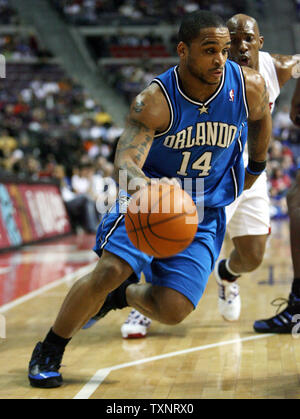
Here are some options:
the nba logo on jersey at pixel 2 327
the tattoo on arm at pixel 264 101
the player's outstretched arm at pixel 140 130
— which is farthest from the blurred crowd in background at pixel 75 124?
the player's outstretched arm at pixel 140 130

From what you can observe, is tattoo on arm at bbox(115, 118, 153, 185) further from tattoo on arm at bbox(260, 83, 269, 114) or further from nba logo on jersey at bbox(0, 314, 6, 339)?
nba logo on jersey at bbox(0, 314, 6, 339)

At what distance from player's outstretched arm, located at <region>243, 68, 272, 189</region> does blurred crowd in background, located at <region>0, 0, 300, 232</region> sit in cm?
782

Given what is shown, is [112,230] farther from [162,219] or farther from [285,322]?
[285,322]

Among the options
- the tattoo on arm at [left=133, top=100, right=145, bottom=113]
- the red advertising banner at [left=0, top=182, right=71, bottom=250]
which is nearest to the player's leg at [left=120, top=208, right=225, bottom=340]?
the tattoo on arm at [left=133, top=100, right=145, bottom=113]

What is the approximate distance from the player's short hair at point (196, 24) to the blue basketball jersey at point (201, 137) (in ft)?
0.62

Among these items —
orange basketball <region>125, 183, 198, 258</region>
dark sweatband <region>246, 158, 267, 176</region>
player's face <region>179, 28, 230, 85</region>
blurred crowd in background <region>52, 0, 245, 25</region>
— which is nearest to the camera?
orange basketball <region>125, 183, 198, 258</region>

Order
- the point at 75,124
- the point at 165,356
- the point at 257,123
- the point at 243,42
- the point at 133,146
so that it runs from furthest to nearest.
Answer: the point at 75,124
the point at 243,42
the point at 165,356
the point at 257,123
the point at 133,146

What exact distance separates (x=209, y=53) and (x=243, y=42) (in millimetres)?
1298

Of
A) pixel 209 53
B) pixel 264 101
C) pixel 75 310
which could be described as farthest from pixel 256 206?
pixel 75 310

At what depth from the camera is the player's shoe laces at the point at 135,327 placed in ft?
14.0

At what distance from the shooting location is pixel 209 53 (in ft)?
9.73

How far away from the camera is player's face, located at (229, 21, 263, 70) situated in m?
4.13

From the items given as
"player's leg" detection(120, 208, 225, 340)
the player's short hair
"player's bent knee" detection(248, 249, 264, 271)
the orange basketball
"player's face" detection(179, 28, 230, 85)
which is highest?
the player's short hair

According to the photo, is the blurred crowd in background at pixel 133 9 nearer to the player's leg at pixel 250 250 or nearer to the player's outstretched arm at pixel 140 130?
the player's leg at pixel 250 250
